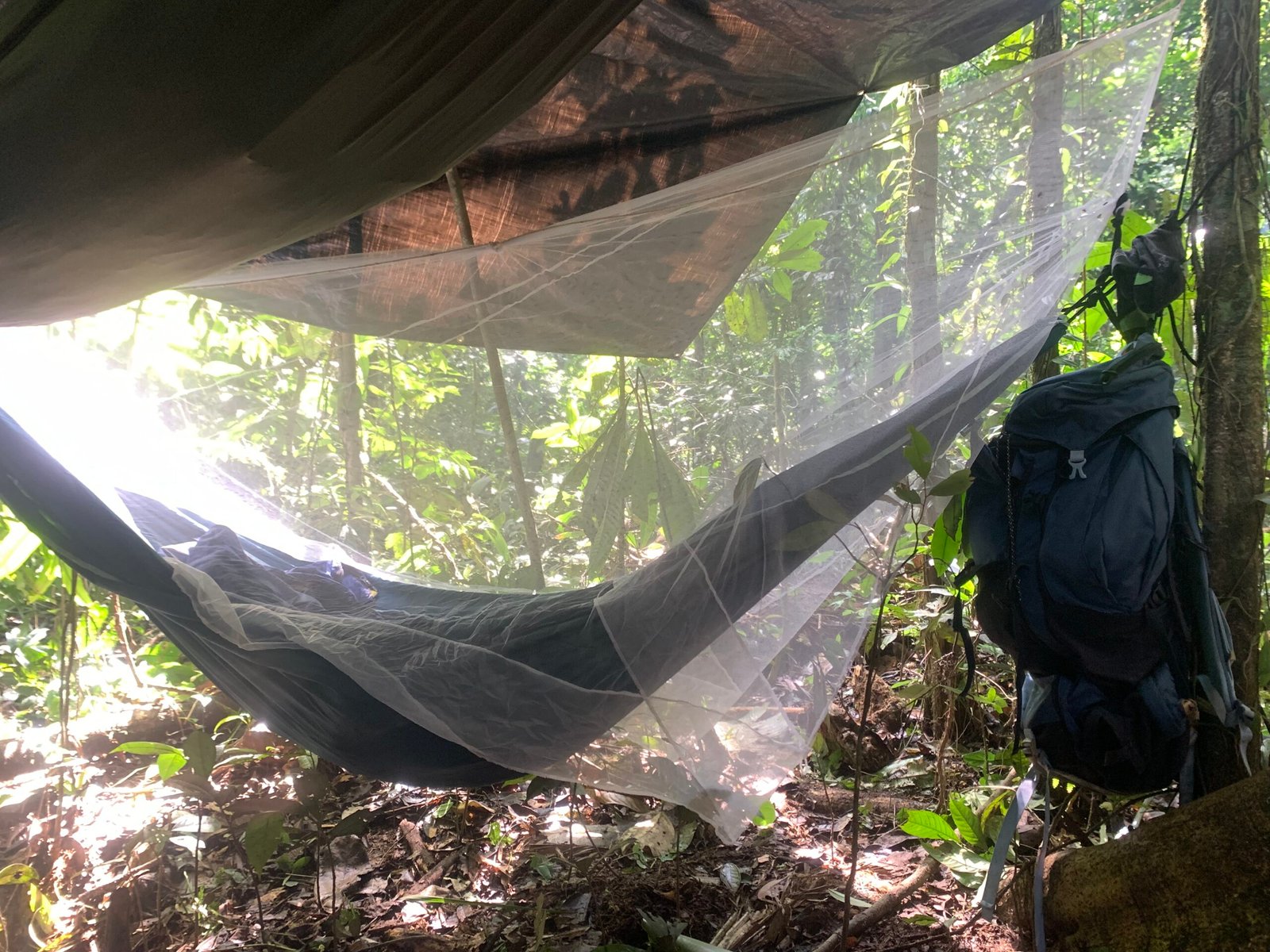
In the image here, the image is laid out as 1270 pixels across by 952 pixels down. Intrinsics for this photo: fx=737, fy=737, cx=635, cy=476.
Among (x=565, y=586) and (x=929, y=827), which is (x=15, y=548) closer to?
(x=565, y=586)

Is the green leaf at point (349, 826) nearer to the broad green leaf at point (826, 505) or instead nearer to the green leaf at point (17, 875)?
the green leaf at point (17, 875)

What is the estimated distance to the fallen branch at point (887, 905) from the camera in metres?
1.30

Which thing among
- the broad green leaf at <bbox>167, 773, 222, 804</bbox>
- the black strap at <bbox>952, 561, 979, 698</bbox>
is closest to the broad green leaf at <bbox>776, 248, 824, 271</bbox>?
the black strap at <bbox>952, 561, 979, 698</bbox>

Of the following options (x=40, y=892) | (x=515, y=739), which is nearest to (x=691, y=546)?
(x=515, y=739)

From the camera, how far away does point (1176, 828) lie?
1023 mm

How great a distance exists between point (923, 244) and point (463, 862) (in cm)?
A: 172

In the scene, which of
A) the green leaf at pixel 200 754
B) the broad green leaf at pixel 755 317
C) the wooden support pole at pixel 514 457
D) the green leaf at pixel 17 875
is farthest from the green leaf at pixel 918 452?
the green leaf at pixel 17 875

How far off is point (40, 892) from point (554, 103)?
2.03 metres

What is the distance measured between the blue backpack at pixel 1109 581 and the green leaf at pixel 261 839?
1351 mm

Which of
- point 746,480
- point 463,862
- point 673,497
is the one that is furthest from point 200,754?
point 746,480

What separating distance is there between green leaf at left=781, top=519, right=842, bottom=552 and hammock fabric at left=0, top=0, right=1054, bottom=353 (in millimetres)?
392

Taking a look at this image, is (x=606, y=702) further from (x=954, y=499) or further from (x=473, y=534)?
(x=954, y=499)

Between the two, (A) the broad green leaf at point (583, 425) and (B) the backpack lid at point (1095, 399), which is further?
(A) the broad green leaf at point (583, 425)

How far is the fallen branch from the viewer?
130cm
